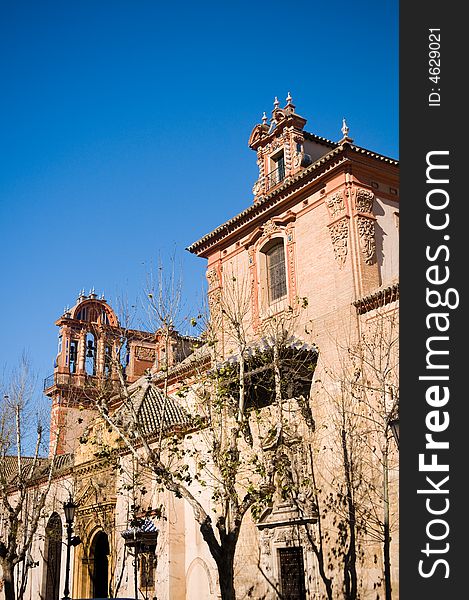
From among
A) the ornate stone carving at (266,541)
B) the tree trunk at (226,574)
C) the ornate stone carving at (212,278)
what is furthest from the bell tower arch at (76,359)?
the tree trunk at (226,574)

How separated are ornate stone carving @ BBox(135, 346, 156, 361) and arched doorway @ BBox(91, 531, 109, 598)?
20929 millimetres

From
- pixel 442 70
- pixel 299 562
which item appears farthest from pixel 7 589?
pixel 442 70

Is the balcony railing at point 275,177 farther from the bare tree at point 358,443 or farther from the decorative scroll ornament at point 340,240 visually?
the bare tree at point 358,443

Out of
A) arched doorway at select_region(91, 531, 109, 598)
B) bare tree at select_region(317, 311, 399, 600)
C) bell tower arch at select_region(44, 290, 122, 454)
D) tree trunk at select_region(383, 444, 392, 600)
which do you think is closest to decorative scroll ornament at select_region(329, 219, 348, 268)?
bare tree at select_region(317, 311, 399, 600)

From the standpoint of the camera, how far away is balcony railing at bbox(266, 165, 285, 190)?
891 inches

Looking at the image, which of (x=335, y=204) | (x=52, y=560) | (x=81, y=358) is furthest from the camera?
(x=81, y=358)

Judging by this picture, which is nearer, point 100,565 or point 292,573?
point 292,573

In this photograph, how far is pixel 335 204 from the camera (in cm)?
1936

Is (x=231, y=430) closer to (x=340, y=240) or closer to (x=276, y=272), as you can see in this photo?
(x=340, y=240)

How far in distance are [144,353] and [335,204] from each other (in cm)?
2888

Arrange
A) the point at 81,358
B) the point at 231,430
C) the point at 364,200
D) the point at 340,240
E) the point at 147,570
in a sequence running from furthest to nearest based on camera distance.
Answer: the point at 81,358 < the point at 147,570 < the point at 364,200 < the point at 340,240 < the point at 231,430

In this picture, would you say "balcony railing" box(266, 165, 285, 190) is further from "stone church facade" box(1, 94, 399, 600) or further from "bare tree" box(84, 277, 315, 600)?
"bare tree" box(84, 277, 315, 600)

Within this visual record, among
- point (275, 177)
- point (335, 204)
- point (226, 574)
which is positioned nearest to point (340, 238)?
point (335, 204)

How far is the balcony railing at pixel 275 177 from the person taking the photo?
22.6 meters
